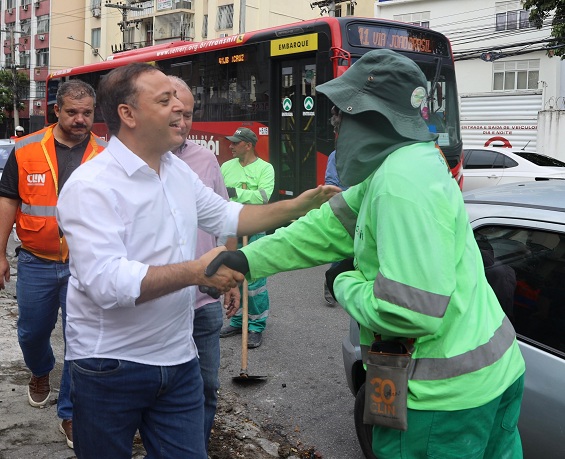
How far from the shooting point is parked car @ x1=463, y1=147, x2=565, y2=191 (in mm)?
14897

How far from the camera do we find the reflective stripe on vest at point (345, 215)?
250 cm

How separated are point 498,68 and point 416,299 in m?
31.1

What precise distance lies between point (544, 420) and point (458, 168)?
9.44 metres

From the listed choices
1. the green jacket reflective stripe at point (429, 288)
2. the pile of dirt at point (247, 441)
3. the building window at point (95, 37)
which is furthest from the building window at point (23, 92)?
the green jacket reflective stripe at point (429, 288)

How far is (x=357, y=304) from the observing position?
2.06m

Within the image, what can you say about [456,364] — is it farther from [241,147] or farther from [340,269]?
[241,147]

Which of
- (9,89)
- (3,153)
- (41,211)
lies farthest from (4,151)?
(9,89)

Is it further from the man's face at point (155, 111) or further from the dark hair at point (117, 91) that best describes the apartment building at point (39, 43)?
the man's face at point (155, 111)

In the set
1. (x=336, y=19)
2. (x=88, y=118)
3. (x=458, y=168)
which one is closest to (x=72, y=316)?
(x=88, y=118)

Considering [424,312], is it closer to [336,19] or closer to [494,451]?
[494,451]

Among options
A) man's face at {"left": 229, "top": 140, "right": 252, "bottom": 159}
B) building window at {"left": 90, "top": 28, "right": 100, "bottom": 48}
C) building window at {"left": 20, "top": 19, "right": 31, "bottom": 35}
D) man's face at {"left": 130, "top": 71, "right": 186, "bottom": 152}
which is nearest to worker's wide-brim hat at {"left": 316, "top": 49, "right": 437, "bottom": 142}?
man's face at {"left": 130, "top": 71, "right": 186, "bottom": 152}

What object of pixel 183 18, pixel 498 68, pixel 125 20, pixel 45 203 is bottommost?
pixel 45 203

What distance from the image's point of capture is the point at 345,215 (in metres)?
2.51

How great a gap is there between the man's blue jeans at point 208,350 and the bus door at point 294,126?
839 centimetres
